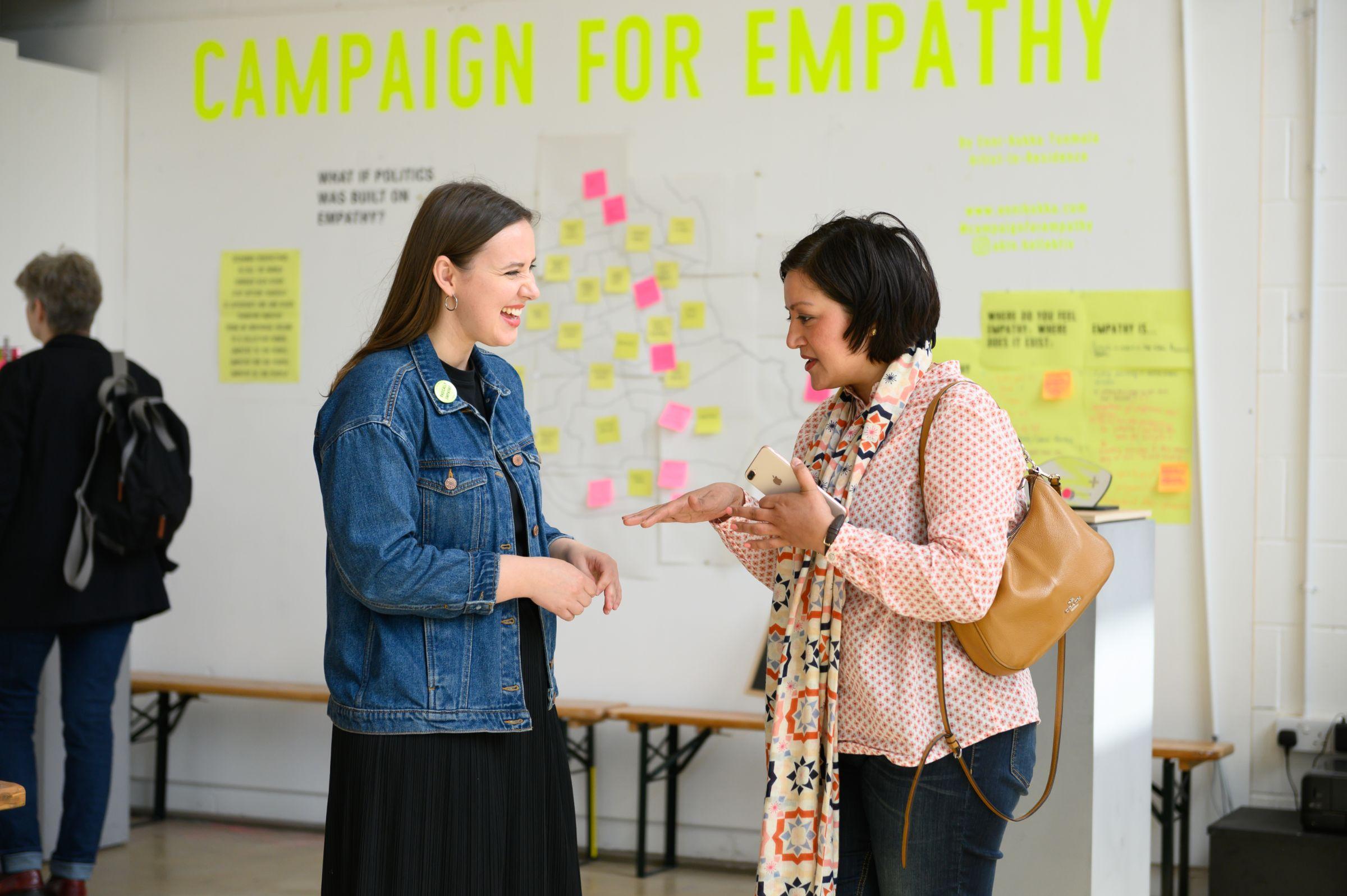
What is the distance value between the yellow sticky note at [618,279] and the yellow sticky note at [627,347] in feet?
0.48

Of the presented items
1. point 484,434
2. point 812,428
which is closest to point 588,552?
point 484,434

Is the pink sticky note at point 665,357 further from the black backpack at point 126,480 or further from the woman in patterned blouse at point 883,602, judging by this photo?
the woman in patterned blouse at point 883,602

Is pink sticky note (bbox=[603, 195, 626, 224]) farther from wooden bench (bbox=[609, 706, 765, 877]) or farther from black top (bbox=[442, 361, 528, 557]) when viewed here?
black top (bbox=[442, 361, 528, 557])

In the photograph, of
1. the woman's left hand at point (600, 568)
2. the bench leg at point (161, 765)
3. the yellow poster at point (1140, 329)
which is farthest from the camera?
the bench leg at point (161, 765)

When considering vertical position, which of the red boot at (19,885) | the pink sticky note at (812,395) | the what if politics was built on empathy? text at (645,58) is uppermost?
the what if politics was built on empathy? text at (645,58)

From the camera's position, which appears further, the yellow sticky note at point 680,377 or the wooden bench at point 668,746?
the yellow sticky note at point 680,377

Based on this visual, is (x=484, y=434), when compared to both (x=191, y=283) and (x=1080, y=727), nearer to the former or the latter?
(x=1080, y=727)

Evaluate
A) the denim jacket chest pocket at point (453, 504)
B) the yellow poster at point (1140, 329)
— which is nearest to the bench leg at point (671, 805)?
the yellow poster at point (1140, 329)

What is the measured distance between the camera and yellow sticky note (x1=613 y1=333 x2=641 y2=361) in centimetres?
442

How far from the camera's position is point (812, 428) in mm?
2141

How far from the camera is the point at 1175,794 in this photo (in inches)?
148

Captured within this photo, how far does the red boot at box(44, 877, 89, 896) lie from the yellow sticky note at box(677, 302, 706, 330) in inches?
93.1

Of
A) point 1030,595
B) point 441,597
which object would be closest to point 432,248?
point 441,597

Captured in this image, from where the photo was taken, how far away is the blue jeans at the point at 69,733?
3.62m
